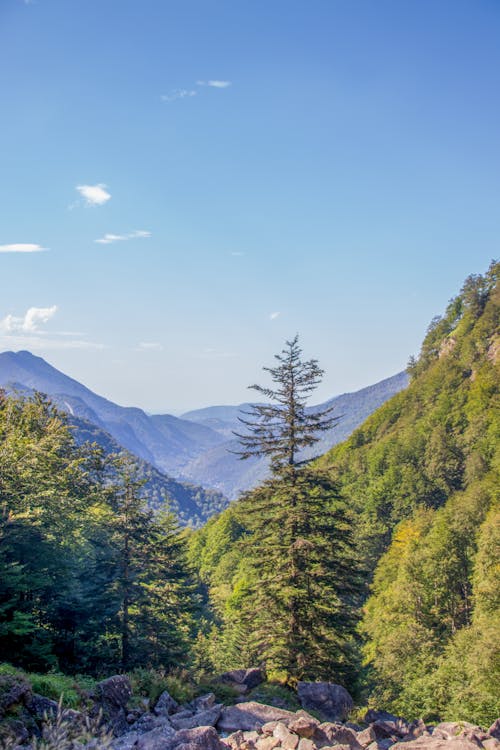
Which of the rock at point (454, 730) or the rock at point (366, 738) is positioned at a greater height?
the rock at point (366, 738)

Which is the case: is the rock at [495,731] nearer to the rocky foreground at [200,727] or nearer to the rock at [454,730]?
the rocky foreground at [200,727]

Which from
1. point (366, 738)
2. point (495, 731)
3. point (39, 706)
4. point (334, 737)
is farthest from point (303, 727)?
point (495, 731)

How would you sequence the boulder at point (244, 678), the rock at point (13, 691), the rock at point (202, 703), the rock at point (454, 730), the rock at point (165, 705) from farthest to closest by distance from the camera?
the boulder at point (244, 678) → the rock at point (454, 730) → the rock at point (202, 703) → the rock at point (165, 705) → the rock at point (13, 691)

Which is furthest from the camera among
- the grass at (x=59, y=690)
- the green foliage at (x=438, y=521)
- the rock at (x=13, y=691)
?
the green foliage at (x=438, y=521)

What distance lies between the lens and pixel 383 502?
2687 inches

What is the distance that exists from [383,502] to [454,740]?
60.5m

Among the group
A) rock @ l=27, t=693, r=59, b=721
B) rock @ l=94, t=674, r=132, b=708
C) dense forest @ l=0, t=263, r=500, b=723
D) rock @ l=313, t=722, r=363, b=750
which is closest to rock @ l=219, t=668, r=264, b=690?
dense forest @ l=0, t=263, r=500, b=723

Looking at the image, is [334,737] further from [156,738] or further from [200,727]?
[156,738]

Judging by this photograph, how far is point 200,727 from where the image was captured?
8727mm

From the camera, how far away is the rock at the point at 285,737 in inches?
360

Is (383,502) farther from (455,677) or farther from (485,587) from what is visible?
(455,677)

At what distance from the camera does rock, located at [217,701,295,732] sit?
10.5m

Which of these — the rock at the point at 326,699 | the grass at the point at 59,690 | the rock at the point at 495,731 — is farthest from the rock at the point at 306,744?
the rock at the point at 495,731

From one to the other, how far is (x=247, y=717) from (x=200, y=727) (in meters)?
2.74
